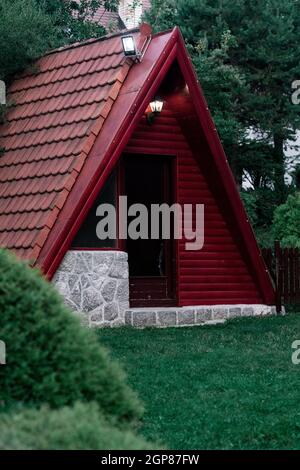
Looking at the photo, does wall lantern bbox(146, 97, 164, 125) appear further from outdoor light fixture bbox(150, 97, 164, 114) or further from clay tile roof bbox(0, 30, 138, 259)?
clay tile roof bbox(0, 30, 138, 259)

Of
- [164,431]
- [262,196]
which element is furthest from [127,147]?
[262,196]

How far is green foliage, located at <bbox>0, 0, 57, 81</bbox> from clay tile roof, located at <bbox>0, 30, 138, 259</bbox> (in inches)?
13.9

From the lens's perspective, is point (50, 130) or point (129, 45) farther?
point (50, 130)

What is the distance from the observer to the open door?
48.3ft

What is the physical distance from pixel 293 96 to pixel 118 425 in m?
20.9

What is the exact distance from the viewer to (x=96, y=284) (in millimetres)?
13469

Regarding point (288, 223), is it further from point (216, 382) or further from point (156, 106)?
point (216, 382)

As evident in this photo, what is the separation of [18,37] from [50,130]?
2.35 meters

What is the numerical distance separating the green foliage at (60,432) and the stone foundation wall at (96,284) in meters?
8.71

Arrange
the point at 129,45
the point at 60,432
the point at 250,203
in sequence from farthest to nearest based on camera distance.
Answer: the point at 250,203 → the point at 129,45 → the point at 60,432
